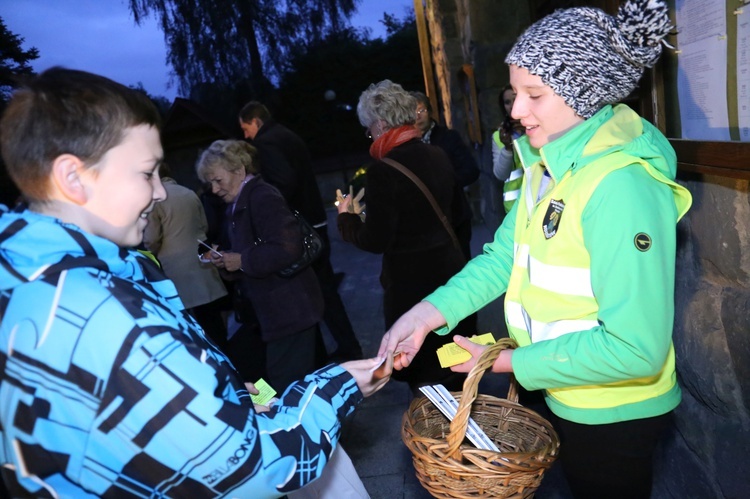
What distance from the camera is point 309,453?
110 centimetres

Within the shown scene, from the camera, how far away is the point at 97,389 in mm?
901

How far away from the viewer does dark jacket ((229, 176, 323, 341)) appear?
290 cm

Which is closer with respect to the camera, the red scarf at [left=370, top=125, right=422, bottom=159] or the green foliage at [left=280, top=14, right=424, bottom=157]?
the red scarf at [left=370, top=125, right=422, bottom=159]

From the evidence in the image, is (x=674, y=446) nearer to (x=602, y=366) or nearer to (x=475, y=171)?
(x=602, y=366)

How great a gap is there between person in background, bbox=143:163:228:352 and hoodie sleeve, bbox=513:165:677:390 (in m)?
3.25

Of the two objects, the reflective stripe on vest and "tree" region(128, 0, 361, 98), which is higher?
"tree" region(128, 0, 361, 98)

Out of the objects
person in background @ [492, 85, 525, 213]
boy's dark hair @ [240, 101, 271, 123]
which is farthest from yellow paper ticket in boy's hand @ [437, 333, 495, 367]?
boy's dark hair @ [240, 101, 271, 123]

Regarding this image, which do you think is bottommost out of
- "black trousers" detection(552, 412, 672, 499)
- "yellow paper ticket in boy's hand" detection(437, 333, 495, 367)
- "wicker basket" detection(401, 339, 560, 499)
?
"black trousers" detection(552, 412, 672, 499)

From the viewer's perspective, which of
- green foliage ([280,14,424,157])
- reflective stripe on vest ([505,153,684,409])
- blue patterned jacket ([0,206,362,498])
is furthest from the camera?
green foliage ([280,14,424,157])

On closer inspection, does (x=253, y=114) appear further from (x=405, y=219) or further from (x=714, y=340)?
(x=714, y=340)

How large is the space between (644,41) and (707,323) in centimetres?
121

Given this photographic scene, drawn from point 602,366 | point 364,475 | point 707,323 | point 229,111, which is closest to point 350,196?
point 364,475

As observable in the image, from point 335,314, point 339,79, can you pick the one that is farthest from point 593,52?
point 339,79

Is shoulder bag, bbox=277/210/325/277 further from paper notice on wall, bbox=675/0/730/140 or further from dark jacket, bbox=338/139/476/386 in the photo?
paper notice on wall, bbox=675/0/730/140
